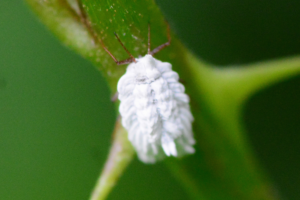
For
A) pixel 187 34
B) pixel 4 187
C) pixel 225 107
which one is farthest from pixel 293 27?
pixel 4 187

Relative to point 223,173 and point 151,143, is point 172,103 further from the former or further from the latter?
point 223,173

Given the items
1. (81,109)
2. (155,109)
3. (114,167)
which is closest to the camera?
(114,167)

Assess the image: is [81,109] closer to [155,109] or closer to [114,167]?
[155,109]

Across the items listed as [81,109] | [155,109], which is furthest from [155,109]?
[81,109]

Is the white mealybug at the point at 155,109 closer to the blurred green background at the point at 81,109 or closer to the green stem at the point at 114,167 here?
the green stem at the point at 114,167

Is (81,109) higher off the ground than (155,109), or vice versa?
(155,109)

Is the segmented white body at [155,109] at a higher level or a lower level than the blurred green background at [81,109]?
higher

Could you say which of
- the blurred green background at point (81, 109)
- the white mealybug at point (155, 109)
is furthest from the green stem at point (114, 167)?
the blurred green background at point (81, 109)
